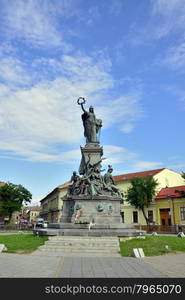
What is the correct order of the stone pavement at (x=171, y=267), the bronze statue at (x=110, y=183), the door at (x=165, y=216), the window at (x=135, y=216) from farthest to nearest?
the window at (x=135, y=216)
the door at (x=165, y=216)
the bronze statue at (x=110, y=183)
the stone pavement at (x=171, y=267)

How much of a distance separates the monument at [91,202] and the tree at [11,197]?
132 feet

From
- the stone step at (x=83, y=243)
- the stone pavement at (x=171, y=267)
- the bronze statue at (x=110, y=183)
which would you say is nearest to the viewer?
the stone pavement at (x=171, y=267)

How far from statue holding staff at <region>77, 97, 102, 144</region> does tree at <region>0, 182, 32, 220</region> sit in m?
40.2

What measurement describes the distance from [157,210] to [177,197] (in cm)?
589

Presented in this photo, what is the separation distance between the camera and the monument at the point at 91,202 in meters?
15.4

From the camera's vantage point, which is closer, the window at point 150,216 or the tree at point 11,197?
the window at point 150,216

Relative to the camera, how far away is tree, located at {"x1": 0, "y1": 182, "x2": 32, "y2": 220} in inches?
Result: 2172

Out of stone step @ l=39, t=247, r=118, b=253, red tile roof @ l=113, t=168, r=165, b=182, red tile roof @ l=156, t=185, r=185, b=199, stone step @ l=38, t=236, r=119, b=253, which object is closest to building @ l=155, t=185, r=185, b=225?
red tile roof @ l=156, t=185, r=185, b=199

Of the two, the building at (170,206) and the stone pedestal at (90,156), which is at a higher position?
the stone pedestal at (90,156)

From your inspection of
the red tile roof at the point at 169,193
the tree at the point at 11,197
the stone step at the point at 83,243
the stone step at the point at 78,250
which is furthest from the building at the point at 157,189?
the stone step at the point at 78,250

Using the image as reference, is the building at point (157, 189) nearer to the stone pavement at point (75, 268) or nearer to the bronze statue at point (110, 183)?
the bronze statue at point (110, 183)

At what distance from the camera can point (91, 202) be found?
1745cm

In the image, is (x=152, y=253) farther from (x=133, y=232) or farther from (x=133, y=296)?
(x=133, y=296)

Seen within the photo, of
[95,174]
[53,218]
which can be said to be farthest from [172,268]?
[53,218]
